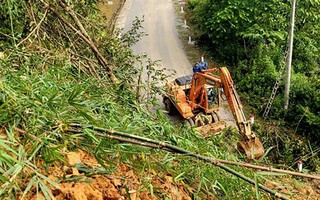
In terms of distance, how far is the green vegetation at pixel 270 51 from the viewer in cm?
1328

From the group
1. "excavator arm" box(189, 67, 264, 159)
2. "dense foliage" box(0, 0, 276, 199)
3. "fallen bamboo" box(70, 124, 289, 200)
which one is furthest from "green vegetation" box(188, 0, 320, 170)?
"fallen bamboo" box(70, 124, 289, 200)

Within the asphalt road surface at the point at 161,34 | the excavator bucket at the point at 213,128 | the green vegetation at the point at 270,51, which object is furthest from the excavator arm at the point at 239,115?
the asphalt road surface at the point at 161,34

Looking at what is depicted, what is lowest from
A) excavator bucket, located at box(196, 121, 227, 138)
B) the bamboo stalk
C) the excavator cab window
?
excavator bucket, located at box(196, 121, 227, 138)

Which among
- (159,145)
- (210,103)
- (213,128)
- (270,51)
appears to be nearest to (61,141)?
(159,145)

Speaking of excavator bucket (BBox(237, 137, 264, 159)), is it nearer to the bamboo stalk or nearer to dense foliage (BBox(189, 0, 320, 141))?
dense foliage (BBox(189, 0, 320, 141))

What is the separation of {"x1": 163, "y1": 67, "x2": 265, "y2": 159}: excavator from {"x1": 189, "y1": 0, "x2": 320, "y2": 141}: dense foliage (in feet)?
10.3

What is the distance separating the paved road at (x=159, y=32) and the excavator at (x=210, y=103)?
505 cm

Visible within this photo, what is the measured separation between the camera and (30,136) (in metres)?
2.44

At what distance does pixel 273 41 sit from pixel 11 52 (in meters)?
13.7

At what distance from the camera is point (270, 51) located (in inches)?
637

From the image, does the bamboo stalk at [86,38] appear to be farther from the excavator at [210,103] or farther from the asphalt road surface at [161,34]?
the asphalt road surface at [161,34]

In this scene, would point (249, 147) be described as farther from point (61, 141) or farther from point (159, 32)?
point (159, 32)

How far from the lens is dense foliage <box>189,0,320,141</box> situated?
14516 mm

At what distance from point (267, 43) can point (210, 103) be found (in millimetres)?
6459
